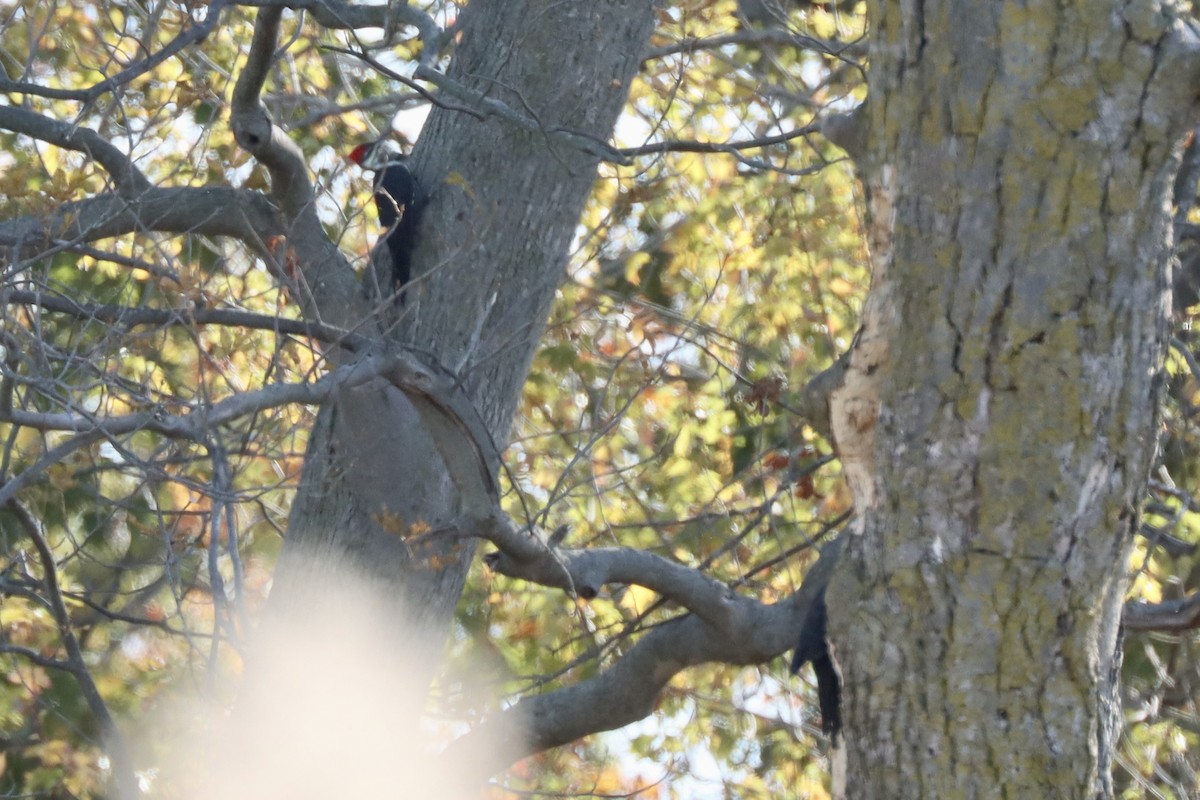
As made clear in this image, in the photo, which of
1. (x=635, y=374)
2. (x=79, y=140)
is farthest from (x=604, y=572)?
(x=635, y=374)

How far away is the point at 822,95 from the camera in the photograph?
22.5 feet

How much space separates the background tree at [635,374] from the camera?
8.23 ft

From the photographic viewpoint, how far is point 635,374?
21.0ft

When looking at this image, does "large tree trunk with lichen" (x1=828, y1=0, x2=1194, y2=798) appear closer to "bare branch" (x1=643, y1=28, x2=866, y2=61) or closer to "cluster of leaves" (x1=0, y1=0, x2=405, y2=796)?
"bare branch" (x1=643, y1=28, x2=866, y2=61)

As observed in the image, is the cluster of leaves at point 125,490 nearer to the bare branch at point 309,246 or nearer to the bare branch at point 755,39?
the bare branch at point 309,246

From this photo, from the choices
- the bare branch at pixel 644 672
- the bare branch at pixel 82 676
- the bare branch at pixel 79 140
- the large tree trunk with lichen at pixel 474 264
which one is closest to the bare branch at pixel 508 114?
the large tree trunk with lichen at pixel 474 264

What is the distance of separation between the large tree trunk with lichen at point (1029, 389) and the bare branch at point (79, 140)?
2.31 meters

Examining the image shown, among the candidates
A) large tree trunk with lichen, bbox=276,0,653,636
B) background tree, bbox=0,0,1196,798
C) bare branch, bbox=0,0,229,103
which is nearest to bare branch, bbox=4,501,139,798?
background tree, bbox=0,0,1196,798

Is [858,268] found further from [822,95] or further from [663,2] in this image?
[663,2]

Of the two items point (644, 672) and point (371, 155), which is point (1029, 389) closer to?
point (644, 672)

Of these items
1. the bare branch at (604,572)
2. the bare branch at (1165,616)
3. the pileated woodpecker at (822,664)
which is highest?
the bare branch at (604,572)

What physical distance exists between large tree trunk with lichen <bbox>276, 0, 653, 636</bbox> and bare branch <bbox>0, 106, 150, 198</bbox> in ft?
2.60

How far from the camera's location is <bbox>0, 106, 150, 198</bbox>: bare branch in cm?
368

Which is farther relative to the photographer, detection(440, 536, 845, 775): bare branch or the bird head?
the bird head
